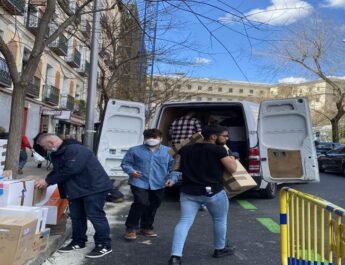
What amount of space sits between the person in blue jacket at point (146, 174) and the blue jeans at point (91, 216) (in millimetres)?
771

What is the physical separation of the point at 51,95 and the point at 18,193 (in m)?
26.3

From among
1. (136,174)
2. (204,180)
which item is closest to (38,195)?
(136,174)

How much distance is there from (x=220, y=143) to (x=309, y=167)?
10.6 ft

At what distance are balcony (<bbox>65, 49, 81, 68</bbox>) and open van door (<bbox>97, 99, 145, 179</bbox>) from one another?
24826mm

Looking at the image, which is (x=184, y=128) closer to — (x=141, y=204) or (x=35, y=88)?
(x=141, y=204)

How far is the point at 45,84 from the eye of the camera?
2959cm

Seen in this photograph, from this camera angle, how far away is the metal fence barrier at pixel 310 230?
3.27 metres

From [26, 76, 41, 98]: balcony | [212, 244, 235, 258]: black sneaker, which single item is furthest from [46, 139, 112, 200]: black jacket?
[26, 76, 41, 98]: balcony

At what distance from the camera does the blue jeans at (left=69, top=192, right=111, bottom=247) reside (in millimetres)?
5273

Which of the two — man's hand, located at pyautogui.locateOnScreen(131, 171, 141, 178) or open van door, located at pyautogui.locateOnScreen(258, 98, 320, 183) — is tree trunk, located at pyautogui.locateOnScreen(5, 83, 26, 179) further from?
open van door, located at pyautogui.locateOnScreen(258, 98, 320, 183)

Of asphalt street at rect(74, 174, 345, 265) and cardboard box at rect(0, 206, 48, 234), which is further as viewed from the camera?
asphalt street at rect(74, 174, 345, 265)

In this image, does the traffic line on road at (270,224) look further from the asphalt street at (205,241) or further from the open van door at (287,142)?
the open van door at (287,142)

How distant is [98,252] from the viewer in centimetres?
528

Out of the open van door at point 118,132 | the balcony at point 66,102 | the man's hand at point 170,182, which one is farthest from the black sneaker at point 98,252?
the balcony at point 66,102
